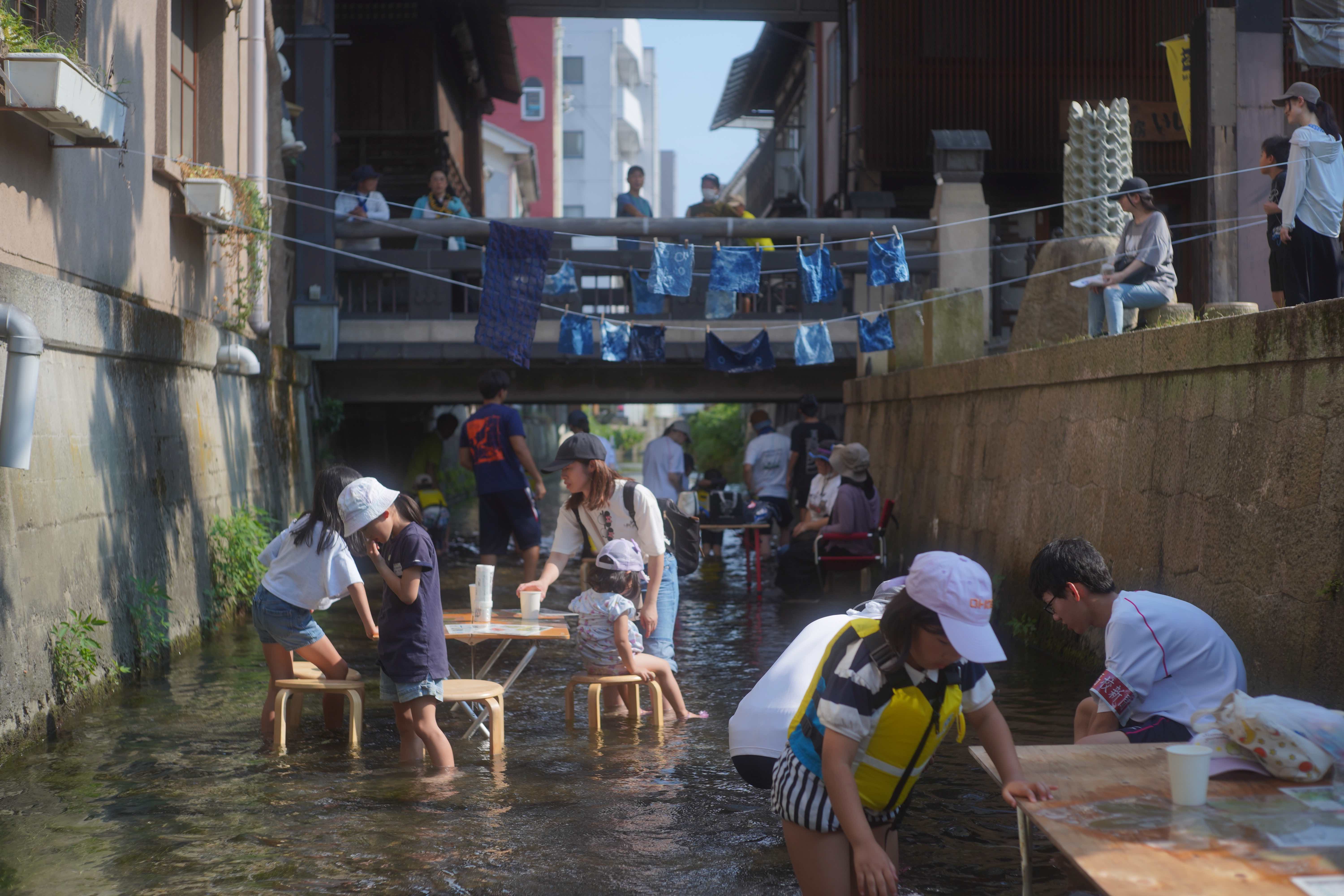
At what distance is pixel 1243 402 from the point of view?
6.02 metres

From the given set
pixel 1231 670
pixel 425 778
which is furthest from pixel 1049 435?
pixel 425 778

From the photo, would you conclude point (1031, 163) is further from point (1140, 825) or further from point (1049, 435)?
point (1140, 825)

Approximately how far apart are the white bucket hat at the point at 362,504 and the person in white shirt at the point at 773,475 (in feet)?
27.2

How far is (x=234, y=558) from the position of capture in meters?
9.99

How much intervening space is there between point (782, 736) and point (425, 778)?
2.17m

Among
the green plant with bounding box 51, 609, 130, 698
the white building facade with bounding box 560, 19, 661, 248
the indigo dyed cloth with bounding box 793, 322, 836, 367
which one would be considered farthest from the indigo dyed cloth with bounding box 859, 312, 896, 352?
the white building facade with bounding box 560, 19, 661, 248

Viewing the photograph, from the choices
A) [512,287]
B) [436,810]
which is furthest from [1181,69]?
[436,810]

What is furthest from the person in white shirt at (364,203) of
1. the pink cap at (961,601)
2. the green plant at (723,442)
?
the green plant at (723,442)

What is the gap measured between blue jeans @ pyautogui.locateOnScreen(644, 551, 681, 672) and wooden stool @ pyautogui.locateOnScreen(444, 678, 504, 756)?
0.95 m

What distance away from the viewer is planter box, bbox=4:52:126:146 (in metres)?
6.16

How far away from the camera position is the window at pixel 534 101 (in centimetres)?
5228

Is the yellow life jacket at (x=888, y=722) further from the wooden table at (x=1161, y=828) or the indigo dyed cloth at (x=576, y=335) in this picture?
the indigo dyed cloth at (x=576, y=335)

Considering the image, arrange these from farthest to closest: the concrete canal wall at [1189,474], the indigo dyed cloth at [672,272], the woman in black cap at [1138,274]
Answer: the indigo dyed cloth at [672,272], the woman in black cap at [1138,274], the concrete canal wall at [1189,474]

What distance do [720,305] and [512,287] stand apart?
232 cm
